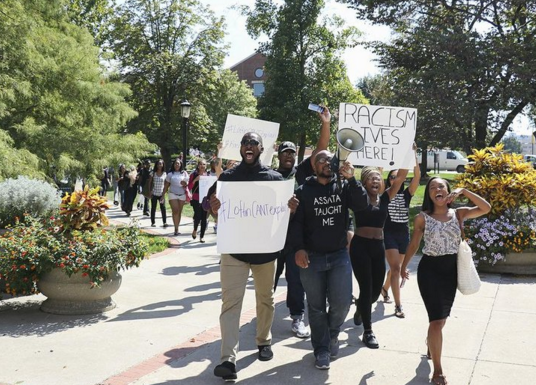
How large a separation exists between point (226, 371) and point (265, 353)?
66cm

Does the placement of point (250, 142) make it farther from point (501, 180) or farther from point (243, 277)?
point (501, 180)

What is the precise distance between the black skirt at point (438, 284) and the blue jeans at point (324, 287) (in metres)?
0.61

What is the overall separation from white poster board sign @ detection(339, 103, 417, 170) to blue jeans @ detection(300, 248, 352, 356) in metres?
1.41

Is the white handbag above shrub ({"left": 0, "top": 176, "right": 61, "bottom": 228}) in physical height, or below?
below

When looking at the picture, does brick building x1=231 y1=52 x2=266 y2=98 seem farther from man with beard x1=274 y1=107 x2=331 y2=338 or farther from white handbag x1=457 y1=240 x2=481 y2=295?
white handbag x1=457 y1=240 x2=481 y2=295

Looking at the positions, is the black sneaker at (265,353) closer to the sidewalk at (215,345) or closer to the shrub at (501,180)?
the sidewalk at (215,345)

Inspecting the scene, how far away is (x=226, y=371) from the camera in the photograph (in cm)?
459

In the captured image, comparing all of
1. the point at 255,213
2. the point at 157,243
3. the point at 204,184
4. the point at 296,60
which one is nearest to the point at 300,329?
the point at 255,213

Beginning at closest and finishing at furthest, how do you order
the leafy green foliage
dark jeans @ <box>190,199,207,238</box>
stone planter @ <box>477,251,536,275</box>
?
the leafy green foliage < stone planter @ <box>477,251,536,275</box> < dark jeans @ <box>190,199,207,238</box>

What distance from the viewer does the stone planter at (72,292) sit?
633cm

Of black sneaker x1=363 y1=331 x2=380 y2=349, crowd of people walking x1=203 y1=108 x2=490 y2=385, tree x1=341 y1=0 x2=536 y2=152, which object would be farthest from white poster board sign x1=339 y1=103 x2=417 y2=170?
tree x1=341 y1=0 x2=536 y2=152

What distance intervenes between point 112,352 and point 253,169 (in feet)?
6.73

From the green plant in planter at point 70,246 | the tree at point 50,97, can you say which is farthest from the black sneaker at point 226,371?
the tree at point 50,97

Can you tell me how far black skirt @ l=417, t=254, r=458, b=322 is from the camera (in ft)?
15.4
